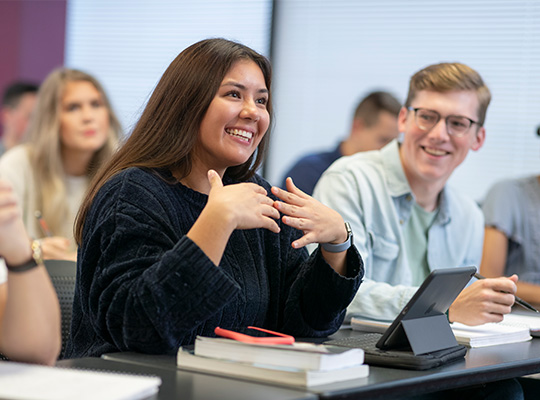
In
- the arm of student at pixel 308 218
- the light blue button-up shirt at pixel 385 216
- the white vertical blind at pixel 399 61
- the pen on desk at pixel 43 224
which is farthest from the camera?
the white vertical blind at pixel 399 61

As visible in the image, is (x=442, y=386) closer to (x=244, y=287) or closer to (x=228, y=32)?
(x=244, y=287)

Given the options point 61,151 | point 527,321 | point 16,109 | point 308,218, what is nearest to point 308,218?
point 308,218

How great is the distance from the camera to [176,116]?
1.72 m

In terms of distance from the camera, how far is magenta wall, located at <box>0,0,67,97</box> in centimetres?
567

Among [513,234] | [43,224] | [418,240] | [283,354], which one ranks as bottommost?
[43,224]

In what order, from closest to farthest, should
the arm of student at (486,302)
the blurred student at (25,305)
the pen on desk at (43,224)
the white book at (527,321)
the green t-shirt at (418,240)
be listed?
1. the blurred student at (25,305)
2. the arm of student at (486,302)
3. the white book at (527,321)
4. the green t-shirt at (418,240)
5. the pen on desk at (43,224)

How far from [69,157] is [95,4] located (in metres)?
2.45

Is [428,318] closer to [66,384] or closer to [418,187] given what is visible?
[66,384]

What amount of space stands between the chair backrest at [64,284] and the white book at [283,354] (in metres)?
0.69

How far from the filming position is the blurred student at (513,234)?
124 inches

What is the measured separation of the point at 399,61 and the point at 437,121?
2274 mm

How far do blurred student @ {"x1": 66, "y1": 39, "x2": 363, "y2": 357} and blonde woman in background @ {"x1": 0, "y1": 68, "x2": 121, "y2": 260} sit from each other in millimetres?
1581

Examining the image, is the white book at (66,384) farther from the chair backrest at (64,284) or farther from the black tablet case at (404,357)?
the chair backrest at (64,284)

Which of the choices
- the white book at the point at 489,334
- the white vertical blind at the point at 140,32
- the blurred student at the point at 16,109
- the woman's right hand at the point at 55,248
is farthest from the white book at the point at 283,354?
the blurred student at the point at 16,109
